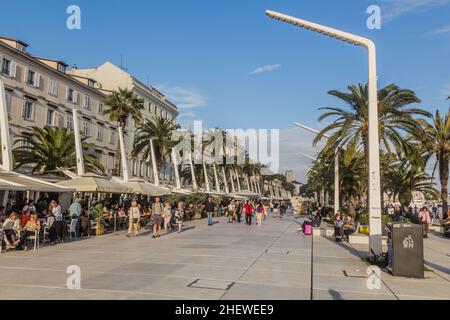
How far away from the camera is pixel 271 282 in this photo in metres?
9.12

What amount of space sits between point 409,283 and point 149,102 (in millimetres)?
63129

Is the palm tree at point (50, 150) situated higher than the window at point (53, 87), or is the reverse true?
the window at point (53, 87)

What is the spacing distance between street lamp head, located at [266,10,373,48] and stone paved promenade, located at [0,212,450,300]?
708cm

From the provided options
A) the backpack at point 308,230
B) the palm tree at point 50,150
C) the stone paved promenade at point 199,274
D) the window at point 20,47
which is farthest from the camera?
the window at point 20,47

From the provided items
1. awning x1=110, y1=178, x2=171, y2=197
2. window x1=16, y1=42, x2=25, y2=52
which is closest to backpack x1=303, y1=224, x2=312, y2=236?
awning x1=110, y1=178, x2=171, y2=197

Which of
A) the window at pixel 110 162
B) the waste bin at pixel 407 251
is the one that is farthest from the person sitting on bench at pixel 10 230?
the window at pixel 110 162

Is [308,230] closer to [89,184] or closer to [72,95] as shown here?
[89,184]

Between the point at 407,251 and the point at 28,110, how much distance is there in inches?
1529

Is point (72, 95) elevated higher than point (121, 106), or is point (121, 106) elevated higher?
point (72, 95)

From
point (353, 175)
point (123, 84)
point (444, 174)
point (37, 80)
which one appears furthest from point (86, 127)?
point (444, 174)

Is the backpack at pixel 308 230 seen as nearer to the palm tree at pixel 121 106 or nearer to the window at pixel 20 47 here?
the palm tree at pixel 121 106

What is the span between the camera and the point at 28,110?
40.8 m

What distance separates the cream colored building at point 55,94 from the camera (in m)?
38.5
